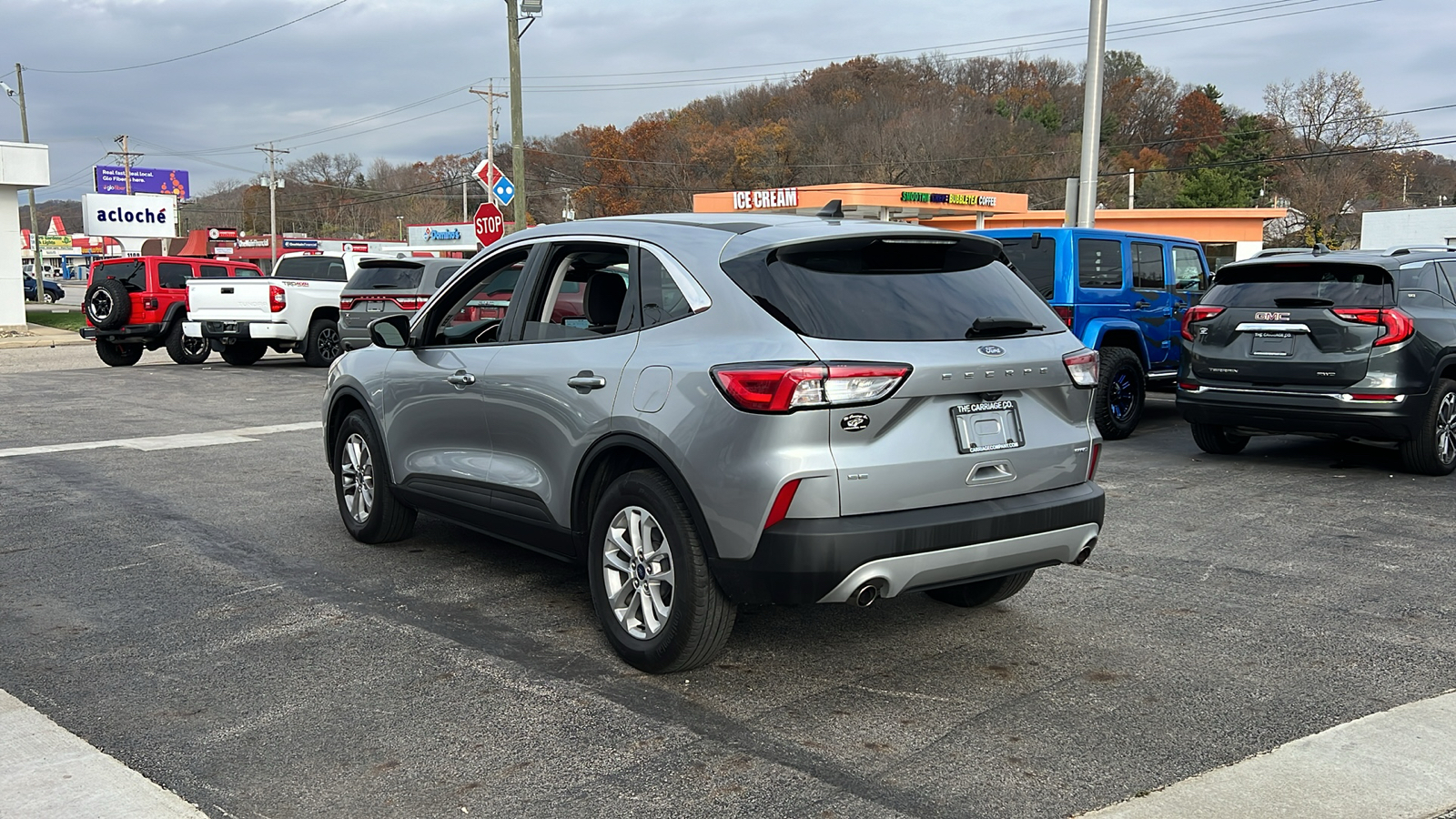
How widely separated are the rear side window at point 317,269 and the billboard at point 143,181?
46.6m

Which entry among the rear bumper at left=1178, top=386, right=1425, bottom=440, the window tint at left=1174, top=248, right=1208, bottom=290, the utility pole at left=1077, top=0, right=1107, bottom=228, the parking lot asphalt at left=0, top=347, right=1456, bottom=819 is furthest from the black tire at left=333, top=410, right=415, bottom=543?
the utility pole at left=1077, top=0, right=1107, bottom=228

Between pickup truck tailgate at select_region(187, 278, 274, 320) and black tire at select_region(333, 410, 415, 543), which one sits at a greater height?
pickup truck tailgate at select_region(187, 278, 274, 320)

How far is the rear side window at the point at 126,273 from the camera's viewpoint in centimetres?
2103

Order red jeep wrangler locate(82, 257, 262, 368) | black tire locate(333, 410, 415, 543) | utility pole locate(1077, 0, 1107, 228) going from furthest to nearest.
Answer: red jeep wrangler locate(82, 257, 262, 368) → utility pole locate(1077, 0, 1107, 228) → black tire locate(333, 410, 415, 543)

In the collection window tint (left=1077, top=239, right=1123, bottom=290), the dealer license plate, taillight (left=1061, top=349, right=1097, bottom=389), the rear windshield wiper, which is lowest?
the dealer license plate

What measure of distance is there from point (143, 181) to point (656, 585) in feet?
273

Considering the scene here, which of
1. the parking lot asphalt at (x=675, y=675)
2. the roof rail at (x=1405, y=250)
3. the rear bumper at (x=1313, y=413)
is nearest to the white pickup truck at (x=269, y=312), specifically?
the parking lot asphalt at (x=675, y=675)

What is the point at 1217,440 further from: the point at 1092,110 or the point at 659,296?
the point at 1092,110

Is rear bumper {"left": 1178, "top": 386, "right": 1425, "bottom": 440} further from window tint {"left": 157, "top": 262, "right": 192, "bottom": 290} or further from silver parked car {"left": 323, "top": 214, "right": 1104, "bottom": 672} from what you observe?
window tint {"left": 157, "top": 262, "right": 192, "bottom": 290}

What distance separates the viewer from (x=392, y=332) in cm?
649

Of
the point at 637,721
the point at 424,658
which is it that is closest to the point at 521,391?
the point at 424,658

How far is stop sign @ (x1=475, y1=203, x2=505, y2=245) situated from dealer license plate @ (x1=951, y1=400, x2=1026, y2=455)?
18196 mm

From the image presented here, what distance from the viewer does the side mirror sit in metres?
6.37

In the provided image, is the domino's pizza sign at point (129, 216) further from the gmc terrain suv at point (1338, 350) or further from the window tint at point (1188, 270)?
the gmc terrain suv at point (1338, 350)
